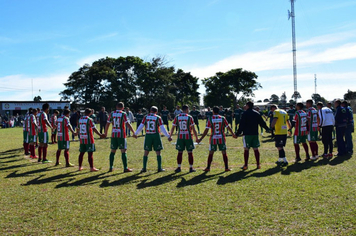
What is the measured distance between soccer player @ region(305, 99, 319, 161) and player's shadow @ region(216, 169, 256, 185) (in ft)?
11.2

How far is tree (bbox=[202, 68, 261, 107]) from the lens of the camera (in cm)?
7475

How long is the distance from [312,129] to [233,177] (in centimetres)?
460

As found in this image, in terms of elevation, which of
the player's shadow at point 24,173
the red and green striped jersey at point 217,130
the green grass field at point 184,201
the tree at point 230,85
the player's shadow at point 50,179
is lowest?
the green grass field at point 184,201

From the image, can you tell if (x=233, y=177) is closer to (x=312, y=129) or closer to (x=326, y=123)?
(x=312, y=129)

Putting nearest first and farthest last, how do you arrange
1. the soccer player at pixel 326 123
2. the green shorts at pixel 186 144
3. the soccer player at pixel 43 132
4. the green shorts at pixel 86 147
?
the green shorts at pixel 186 144 < the green shorts at pixel 86 147 < the soccer player at pixel 326 123 < the soccer player at pixel 43 132

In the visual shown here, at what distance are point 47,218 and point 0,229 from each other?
792mm

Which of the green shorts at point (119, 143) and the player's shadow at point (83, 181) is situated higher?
the green shorts at point (119, 143)

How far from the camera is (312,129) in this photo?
11086 mm

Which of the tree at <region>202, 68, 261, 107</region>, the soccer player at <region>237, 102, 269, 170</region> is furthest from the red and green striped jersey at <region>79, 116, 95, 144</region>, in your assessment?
the tree at <region>202, 68, 261, 107</region>

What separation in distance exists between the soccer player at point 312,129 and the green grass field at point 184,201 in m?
0.93

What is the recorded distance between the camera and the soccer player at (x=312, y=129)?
11055 mm

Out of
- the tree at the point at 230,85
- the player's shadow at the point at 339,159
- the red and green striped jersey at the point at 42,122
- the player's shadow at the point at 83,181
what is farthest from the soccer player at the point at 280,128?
the tree at the point at 230,85

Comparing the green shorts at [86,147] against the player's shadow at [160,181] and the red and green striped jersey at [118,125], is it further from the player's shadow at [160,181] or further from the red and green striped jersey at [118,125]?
the player's shadow at [160,181]

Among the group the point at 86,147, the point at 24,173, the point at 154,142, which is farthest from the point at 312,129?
the point at 24,173
